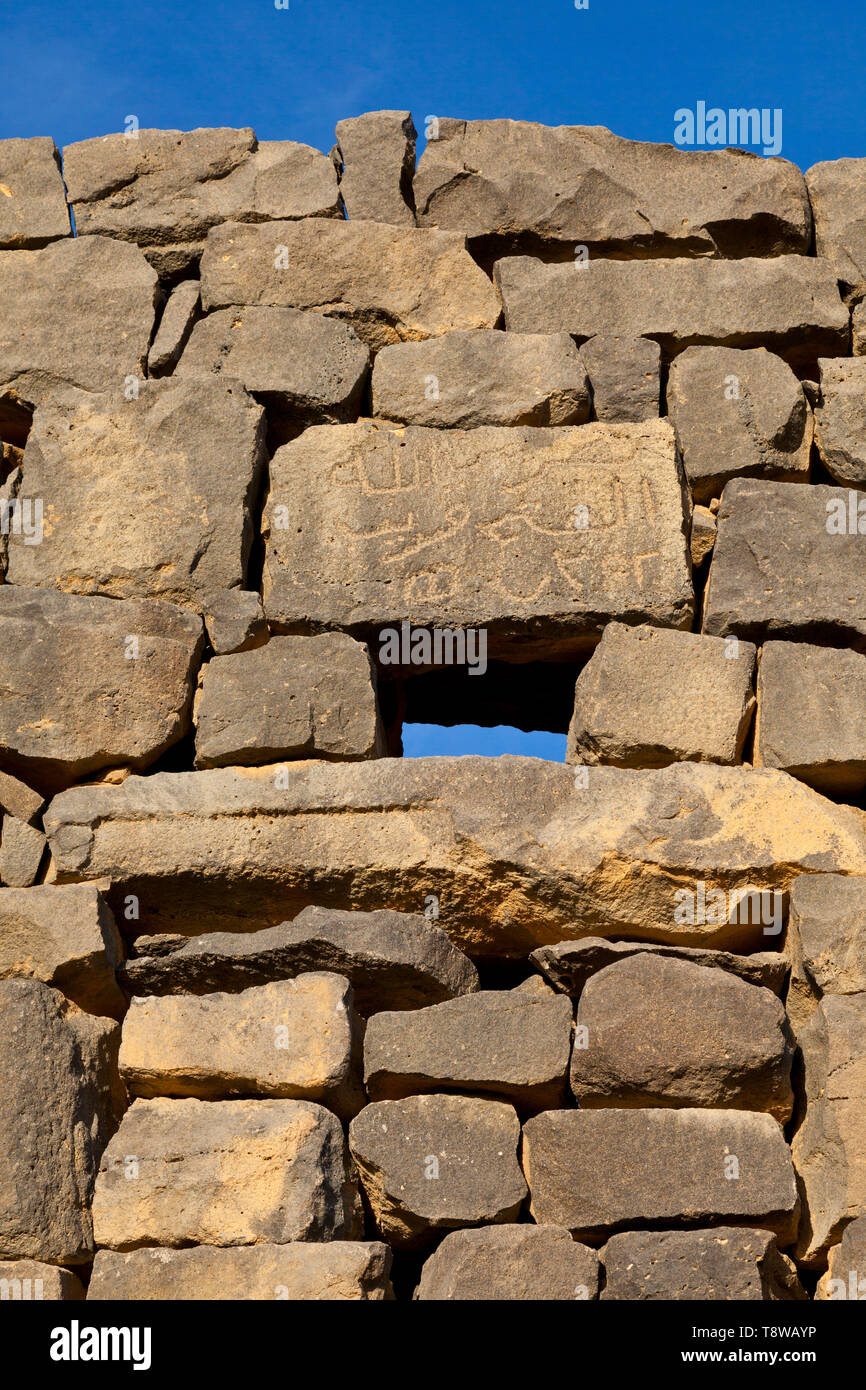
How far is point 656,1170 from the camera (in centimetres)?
341

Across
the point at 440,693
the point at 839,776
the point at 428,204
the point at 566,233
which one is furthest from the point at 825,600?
the point at 428,204

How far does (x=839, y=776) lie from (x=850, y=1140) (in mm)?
985

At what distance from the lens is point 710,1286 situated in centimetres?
324

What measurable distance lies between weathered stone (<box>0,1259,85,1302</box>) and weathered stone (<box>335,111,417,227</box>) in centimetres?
328

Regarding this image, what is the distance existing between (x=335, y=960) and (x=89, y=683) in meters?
1.06

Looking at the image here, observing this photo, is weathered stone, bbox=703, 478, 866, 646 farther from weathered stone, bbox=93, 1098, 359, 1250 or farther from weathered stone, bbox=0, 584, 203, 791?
weathered stone, bbox=93, 1098, 359, 1250

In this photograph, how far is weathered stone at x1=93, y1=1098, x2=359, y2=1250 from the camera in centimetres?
338

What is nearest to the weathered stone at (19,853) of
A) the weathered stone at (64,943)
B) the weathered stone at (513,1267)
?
the weathered stone at (64,943)

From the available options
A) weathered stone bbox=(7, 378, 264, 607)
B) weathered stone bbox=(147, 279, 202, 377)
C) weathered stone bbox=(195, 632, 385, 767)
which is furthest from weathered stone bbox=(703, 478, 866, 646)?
weathered stone bbox=(147, 279, 202, 377)

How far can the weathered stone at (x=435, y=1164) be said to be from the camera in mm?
3408

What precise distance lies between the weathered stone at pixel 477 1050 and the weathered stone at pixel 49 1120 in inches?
25.6

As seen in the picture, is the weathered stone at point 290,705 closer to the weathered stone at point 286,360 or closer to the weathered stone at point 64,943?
the weathered stone at point 64,943

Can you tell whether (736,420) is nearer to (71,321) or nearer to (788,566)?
(788,566)

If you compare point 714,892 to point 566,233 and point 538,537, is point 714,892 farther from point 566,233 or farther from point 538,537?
point 566,233
